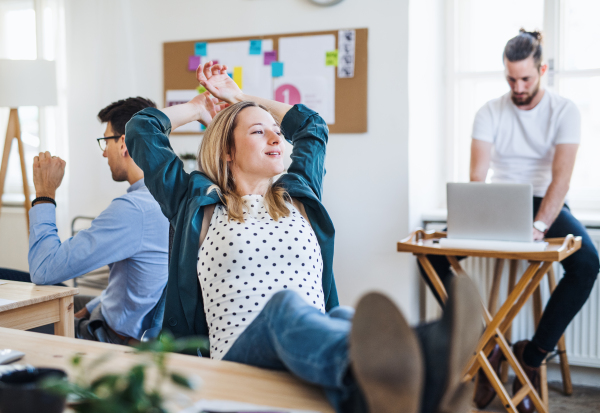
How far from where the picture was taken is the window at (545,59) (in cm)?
308

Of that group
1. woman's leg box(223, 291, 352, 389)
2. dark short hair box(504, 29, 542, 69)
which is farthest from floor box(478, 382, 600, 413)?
woman's leg box(223, 291, 352, 389)

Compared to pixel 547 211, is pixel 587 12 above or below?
above

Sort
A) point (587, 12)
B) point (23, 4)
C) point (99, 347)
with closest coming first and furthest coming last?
point (99, 347) → point (587, 12) → point (23, 4)

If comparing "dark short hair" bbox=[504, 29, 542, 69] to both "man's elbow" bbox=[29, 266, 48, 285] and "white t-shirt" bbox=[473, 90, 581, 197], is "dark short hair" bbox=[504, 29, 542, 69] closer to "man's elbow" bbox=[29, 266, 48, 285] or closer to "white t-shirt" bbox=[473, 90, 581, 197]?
"white t-shirt" bbox=[473, 90, 581, 197]

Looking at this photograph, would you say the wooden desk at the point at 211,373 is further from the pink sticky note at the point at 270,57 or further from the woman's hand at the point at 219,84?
the pink sticky note at the point at 270,57

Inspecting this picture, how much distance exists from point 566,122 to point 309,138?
144 centimetres

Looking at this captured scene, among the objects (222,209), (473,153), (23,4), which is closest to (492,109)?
(473,153)

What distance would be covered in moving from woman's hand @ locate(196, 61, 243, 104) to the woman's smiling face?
0.67 feet

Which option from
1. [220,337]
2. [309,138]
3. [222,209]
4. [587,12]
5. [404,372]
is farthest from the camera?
[587,12]

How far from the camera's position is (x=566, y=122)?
2.59 m

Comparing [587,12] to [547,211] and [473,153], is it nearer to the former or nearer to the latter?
[473,153]

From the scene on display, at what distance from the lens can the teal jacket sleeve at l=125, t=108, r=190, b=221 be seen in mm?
1589

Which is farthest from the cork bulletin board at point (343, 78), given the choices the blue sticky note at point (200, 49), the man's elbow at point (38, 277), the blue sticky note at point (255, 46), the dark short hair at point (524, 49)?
the man's elbow at point (38, 277)

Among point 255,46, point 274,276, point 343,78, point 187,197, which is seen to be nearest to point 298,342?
point 274,276
